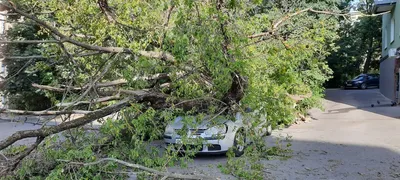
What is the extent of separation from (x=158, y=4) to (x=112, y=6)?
109 centimetres

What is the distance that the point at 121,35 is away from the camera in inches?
241

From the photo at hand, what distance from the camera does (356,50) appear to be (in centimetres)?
3216

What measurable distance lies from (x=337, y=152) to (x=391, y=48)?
552 inches

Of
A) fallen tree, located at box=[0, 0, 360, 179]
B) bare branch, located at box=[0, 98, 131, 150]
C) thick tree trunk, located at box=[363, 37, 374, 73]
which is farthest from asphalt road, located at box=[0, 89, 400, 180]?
thick tree trunk, located at box=[363, 37, 374, 73]

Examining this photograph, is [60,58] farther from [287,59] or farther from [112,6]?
[287,59]

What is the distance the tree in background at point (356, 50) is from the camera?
31.1 m

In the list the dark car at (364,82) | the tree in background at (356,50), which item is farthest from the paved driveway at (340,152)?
the tree in background at (356,50)

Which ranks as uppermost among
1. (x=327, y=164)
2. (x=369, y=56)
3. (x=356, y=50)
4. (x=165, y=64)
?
(x=356, y=50)

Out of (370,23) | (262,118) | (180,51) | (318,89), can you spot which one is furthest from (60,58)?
(370,23)

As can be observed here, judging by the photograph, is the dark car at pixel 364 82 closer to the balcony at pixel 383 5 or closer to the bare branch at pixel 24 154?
the balcony at pixel 383 5

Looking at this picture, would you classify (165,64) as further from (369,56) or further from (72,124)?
(369,56)

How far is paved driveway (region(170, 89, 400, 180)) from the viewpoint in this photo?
6418mm

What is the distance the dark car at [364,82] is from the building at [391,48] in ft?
28.4

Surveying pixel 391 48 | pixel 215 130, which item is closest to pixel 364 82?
pixel 391 48
